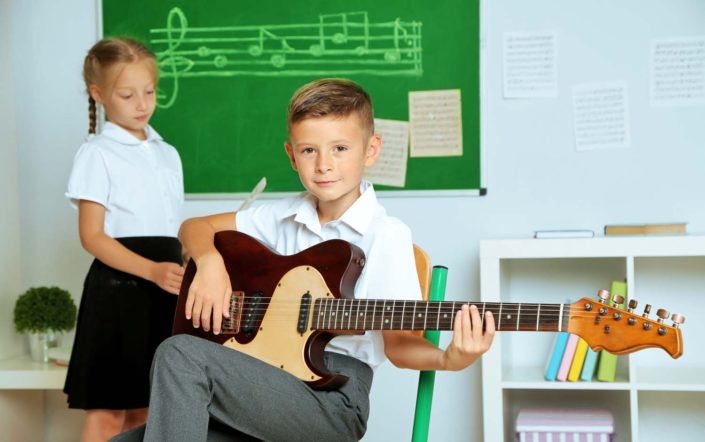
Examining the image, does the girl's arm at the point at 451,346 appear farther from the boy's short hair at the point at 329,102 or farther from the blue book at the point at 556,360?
the blue book at the point at 556,360

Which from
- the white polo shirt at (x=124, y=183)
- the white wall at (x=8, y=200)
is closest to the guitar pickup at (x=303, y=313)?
the white polo shirt at (x=124, y=183)

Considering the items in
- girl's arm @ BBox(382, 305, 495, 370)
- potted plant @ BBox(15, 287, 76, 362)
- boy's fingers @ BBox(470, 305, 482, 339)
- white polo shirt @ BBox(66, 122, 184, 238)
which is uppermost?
white polo shirt @ BBox(66, 122, 184, 238)

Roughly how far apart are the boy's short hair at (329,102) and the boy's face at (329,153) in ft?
0.04

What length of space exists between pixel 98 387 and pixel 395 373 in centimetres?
116

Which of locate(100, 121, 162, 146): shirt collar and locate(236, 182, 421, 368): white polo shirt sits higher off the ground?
locate(100, 121, 162, 146): shirt collar

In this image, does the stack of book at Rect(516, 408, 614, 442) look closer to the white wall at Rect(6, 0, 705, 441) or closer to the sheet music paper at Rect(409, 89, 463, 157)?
the white wall at Rect(6, 0, 705, 441)

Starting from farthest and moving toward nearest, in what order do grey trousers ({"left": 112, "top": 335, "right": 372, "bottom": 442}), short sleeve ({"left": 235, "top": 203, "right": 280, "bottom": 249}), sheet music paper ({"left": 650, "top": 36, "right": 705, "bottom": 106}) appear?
1. sheet music paper ({"left": 650, "top": 36, "right": 705, "bottom": 106})
2. short sleeve ({"left": 235, "top": 203, "right": 280, "bottom": 249})
3. grey trousers ({"left": 112, "top": 335, "right": 372, "bottom": 442})

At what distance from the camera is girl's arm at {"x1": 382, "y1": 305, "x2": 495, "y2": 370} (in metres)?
1.49

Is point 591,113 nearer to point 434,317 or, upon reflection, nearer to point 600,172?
point 600,172

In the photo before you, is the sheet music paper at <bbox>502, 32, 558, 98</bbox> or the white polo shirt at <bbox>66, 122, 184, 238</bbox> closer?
the white polo shirt at <bbox>66, 122, 184, 238</bbox>

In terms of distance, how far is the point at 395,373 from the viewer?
124 inches

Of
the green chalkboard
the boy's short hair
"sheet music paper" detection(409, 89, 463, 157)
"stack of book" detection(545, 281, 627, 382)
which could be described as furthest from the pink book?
the boy's short hair

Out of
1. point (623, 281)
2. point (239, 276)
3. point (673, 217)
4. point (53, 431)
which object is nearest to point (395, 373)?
point (623, 281)

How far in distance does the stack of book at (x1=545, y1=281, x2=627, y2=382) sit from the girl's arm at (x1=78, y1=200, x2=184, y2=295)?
121 centimetres
